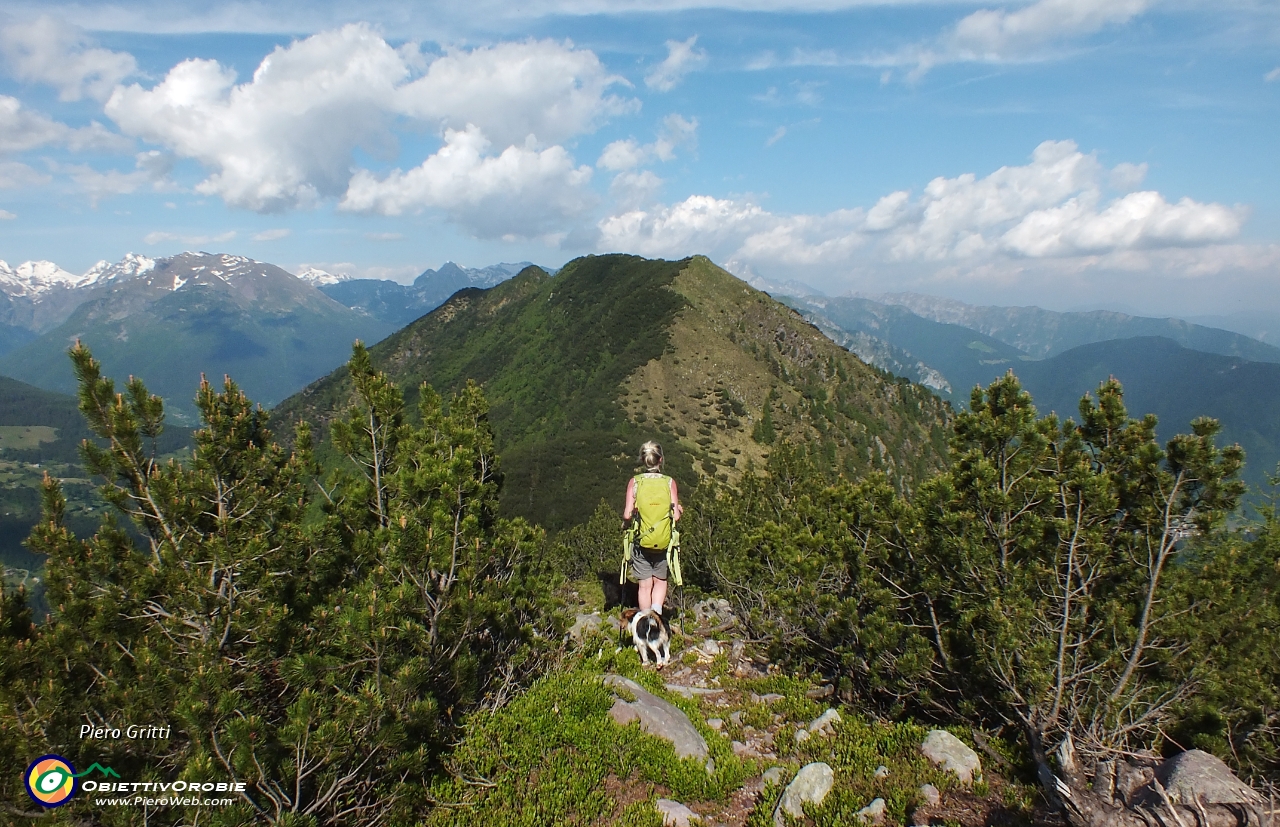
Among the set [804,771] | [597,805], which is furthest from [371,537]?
[804,771]

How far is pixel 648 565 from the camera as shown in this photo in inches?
343

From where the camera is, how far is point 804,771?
18.5 ft

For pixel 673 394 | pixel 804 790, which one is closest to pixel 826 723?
pixel 804 790

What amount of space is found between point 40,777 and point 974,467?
823cm

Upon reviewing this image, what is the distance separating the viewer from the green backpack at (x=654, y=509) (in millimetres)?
8164

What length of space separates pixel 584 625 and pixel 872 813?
666cm

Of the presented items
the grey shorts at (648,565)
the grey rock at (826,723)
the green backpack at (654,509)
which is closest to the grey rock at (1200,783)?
the grey rock at (826,723)

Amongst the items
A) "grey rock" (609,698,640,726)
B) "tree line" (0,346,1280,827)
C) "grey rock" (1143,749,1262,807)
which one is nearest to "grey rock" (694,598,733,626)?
"tree line" (0,346,1280,827)

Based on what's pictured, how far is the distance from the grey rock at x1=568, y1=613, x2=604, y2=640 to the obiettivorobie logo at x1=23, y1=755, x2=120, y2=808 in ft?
20.1

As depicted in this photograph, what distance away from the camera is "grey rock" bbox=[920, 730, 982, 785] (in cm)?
570

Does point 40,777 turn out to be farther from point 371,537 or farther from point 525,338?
point 525,338

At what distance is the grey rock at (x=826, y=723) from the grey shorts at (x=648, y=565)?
275 cm

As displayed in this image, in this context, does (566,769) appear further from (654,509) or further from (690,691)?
(654,509)

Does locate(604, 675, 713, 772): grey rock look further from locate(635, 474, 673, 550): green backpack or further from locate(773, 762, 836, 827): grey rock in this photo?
A: locate(635, 474, 673, 550): green backpack
